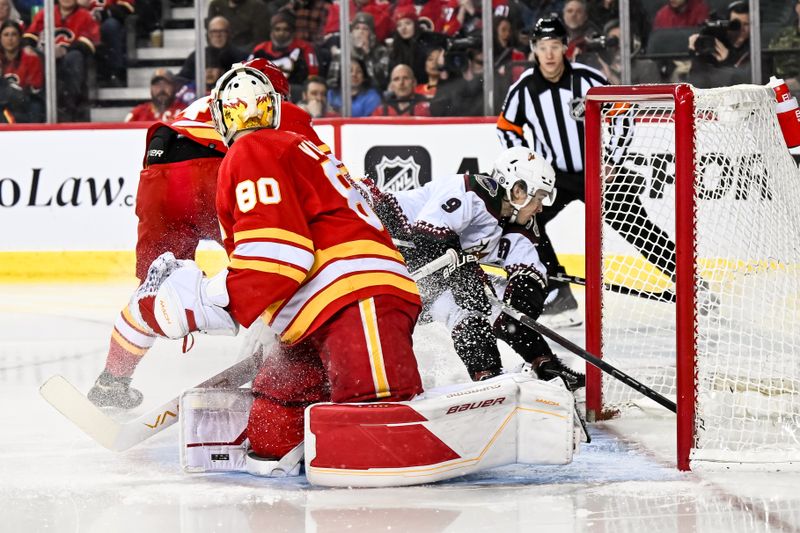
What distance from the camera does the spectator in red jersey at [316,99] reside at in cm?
610

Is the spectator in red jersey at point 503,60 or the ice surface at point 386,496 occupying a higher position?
the spectator in red jersey at point 503,60

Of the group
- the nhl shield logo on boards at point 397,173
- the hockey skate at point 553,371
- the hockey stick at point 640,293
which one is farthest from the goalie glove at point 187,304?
the nhl shield logo on boards at point 397,173

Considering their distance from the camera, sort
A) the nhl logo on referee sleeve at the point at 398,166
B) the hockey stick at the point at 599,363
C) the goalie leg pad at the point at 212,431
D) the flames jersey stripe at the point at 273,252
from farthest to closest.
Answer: the nhl logo on referee sleeve at the point at 398,166 → the hockey stick at the point at 599,363 → the goalie leg pad at the point at 212,431 → the flames jersey stripe at the point at 273,252

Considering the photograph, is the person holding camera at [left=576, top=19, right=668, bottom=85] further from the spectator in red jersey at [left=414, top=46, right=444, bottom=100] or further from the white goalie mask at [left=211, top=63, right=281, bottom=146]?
the white goalie mask at [left=211, top=63, right=281, bottom=146]

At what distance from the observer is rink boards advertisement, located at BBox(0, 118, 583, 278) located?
580 cm

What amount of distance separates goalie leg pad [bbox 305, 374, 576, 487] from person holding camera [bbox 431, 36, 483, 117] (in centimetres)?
359

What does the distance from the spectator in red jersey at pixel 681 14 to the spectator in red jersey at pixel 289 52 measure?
160cm

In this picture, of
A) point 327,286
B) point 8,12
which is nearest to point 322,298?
point 327,286

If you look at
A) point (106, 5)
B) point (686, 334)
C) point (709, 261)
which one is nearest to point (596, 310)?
point (709, 261)

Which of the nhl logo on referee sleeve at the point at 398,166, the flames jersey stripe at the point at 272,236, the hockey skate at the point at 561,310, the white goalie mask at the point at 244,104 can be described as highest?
the nhl logo on referee sleeve at the point at 398,166

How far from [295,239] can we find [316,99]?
376 centimetres

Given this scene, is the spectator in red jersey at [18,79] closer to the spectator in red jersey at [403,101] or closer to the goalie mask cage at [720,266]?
the spectator in red jersey at [403,101]

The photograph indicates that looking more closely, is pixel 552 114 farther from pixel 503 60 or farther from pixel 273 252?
pixel 273 252

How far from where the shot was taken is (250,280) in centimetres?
241
